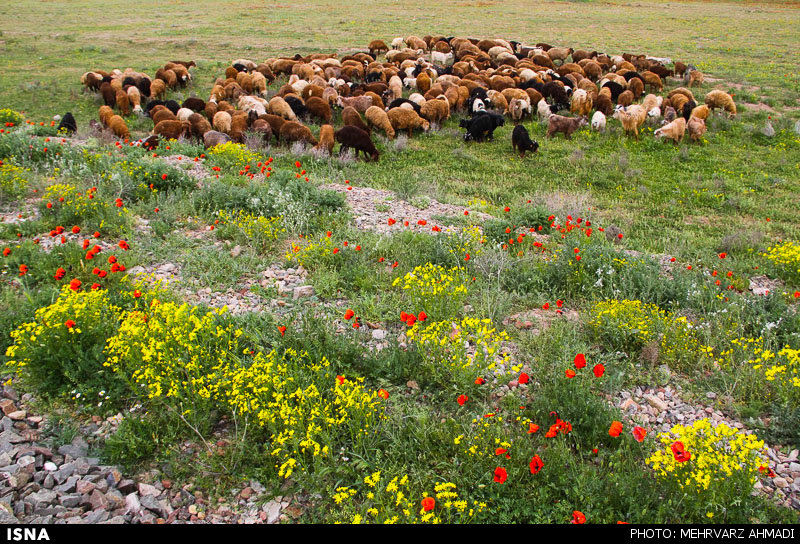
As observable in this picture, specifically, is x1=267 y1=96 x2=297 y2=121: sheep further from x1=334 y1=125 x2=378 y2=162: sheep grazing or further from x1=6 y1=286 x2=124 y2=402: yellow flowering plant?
x1=6 y1=286 x2=124 y2=402: yellow flowering plant

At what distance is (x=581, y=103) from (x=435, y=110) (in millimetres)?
4905

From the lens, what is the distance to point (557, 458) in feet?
11.4

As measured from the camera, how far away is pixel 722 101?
1616 cm

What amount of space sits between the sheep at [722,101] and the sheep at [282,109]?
13.5 meters

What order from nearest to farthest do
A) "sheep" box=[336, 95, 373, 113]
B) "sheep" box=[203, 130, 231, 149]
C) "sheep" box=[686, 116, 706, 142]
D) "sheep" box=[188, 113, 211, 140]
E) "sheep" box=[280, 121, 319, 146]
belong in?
1. "sheep" box=[203, 130, 231, 149]
2. "sheep" box=[280, 121, 319, 146]
3. "sheep" box=[188, 113, 211, 140]
4. "sheep" box=[686, 116, 706, 142]
5. "sheep" box=[336, 95, 373, 113]

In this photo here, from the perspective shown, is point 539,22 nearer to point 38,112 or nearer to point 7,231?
point 38,112

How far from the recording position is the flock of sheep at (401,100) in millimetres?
13109

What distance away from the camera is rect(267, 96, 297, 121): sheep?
1477cm

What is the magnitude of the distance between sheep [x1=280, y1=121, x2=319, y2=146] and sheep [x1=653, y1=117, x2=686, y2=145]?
9.54m

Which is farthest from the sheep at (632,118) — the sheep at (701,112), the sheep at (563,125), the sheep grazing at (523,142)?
the sheep grazing at (523,142)

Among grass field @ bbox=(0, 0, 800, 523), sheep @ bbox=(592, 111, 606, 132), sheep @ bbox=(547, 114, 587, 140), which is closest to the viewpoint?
grass field @ bbox=(0, 0, 800, 523)

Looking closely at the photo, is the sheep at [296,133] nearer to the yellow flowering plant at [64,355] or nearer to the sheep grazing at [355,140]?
the sheep grazing at [355,140]

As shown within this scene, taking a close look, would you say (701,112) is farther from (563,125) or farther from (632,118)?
(563,125)

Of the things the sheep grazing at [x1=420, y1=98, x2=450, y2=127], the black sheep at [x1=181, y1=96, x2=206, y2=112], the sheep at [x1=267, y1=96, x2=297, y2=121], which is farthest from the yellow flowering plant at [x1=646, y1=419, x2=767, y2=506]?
the black sheep at [x1=181, y1=96, x2=206, y2=112]
